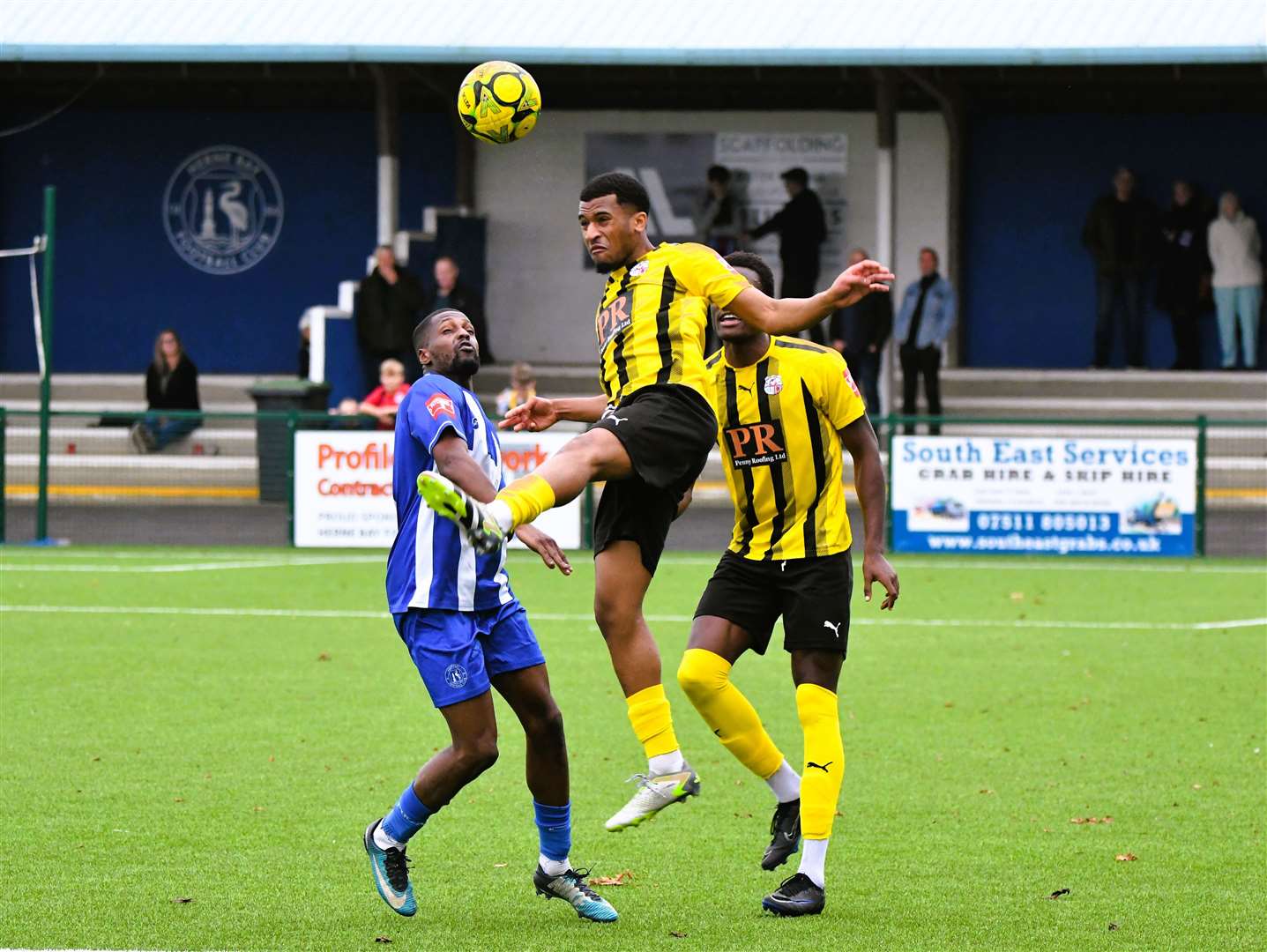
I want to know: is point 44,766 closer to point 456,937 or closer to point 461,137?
point 456,937

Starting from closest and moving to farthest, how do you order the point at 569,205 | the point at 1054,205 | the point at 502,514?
the point at 502,514 < the point at 1054,205 < the point at 569,205

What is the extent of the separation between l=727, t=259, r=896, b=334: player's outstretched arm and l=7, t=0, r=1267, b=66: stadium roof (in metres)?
17.1

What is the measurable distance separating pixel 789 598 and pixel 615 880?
116 cm

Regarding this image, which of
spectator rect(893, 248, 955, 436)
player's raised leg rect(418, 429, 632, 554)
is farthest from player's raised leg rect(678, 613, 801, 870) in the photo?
spectator rect(893, 248, 955, 436)

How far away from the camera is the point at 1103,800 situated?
8.05 meters

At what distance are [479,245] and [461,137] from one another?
1.56m

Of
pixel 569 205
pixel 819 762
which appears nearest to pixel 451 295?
pixel 569 205

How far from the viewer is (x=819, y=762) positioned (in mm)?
6410

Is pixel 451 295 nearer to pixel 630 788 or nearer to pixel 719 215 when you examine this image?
pixel 719 215

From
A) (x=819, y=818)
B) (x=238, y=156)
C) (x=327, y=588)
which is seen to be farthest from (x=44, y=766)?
(x=238, y=156)

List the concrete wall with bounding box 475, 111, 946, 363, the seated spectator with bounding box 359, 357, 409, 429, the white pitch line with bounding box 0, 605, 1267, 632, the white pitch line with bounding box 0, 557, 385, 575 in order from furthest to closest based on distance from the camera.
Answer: the concrete wall with bounding box 475, 111, 946, 363, the seated spectator with bounding box 359, 357, 409, 429, the white pitch line with bounding box 0, 557, 385, 575, the white pitch line with bounding box 0, 605, 1267, 632

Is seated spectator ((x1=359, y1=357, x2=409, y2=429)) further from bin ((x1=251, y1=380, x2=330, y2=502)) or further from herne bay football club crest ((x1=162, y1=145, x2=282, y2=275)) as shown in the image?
herne bay football club crest ((x1=162, y1=145, x2=282, y2=275))

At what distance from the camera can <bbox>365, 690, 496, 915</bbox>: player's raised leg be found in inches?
234

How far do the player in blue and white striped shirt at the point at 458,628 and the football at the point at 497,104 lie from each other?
4.31 ft
